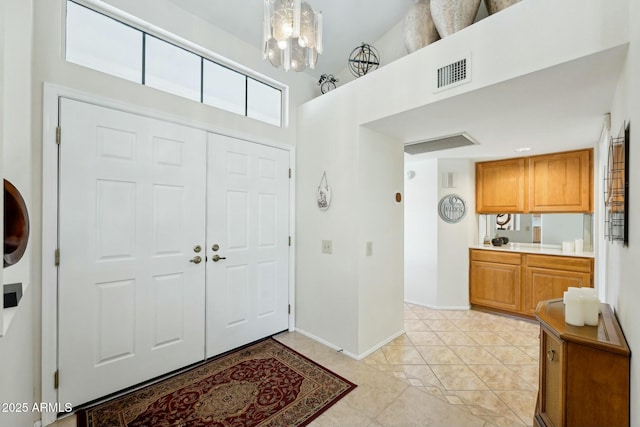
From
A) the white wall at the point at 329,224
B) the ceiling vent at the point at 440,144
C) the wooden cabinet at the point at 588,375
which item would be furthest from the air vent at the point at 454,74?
the wooden cabinet at the point at 588,375

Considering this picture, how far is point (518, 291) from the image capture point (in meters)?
3.56

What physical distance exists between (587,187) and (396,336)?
2.76 meters

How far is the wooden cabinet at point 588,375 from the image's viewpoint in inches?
51.2

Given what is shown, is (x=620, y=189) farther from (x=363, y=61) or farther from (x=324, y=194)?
(x=363, y=61)

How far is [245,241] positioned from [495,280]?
10.6 feet

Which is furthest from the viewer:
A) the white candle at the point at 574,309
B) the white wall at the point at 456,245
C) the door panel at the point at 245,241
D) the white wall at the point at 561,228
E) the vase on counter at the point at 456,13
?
the white wall at the point at 456,245

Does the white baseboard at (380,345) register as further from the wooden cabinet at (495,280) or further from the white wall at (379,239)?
the wooden cabinet at (495,280)

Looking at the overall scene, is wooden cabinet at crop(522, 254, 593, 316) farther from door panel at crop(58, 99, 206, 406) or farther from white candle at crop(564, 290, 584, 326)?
door panel at crop(58, 99, 206, 406)

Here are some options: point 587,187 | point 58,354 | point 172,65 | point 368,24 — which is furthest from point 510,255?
point 58,354

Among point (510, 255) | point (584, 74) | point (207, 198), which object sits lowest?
point (510, 255)

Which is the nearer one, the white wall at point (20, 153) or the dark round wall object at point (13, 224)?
the dark round wall object at point (13, 224)

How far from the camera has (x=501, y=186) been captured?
3.88 meters

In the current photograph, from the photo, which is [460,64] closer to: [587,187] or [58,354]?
[587,187]

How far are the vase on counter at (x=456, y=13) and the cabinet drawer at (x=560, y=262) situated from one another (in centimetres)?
277
